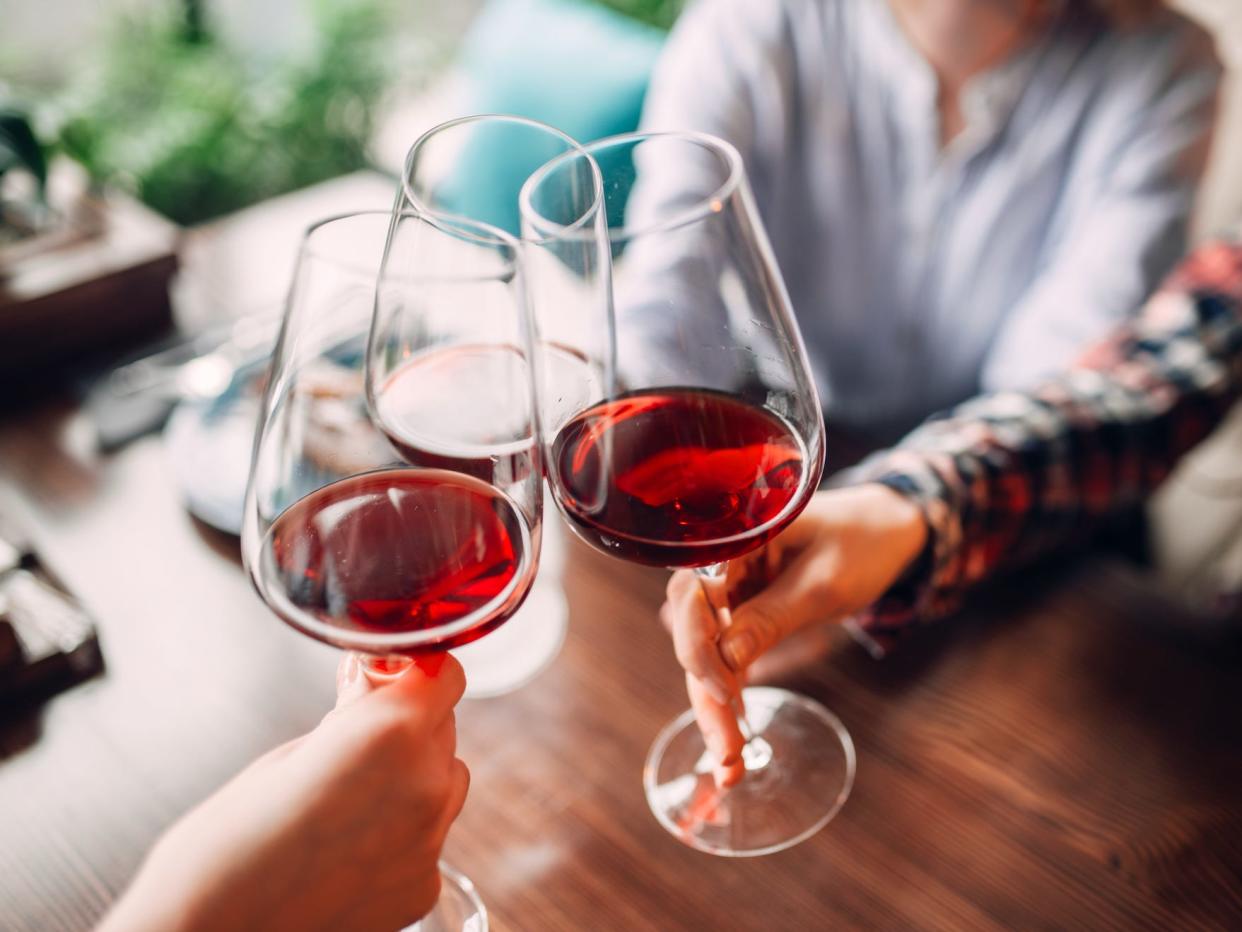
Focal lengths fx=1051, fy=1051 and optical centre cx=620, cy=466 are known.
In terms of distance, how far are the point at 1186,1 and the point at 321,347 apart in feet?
5.80

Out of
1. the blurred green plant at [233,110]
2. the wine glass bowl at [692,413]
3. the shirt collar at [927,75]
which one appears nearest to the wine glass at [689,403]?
the wine glass bowl at [692,413]

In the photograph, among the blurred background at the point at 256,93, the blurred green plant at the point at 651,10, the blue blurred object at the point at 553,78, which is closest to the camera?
the blurred background at the point at 256,93

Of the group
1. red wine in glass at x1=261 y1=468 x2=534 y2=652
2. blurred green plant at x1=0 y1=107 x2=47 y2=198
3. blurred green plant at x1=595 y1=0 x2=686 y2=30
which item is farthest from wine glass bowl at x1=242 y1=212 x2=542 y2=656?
blurred green plant at x1=595 y1=0 x2=686 y2=30

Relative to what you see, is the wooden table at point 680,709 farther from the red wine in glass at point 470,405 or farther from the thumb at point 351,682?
the red wine in glass at point 470,405

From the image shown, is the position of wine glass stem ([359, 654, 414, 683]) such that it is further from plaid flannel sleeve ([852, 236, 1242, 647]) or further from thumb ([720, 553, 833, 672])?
plaid flannel sleeve ([852, 236, 1242, 647])

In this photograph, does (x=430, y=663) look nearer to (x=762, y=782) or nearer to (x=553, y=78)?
(x=762, y=782)

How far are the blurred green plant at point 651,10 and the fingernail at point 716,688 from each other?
2.75 meters

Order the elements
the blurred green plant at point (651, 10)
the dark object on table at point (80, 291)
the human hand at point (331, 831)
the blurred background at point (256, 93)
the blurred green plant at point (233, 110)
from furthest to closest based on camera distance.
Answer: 1. the blurred green plant at point (233, 110)
2. the blurred green plant at point (651, 10)
3. the blurred background at point (256, 93)
4. the dark object on table at point (80, 291)
5. the human hand at point (331, 831)

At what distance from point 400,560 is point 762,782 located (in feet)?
1.16

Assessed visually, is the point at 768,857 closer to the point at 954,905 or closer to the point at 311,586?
the point at 954,905

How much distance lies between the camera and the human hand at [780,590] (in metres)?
0.72

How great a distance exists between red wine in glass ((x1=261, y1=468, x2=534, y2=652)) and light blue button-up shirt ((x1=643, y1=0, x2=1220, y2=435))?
68cm

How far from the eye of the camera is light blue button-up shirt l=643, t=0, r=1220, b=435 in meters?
1.33

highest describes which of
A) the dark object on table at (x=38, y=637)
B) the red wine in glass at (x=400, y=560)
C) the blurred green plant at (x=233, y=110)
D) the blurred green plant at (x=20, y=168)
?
the red wine in glass at (x=400, y=560)
